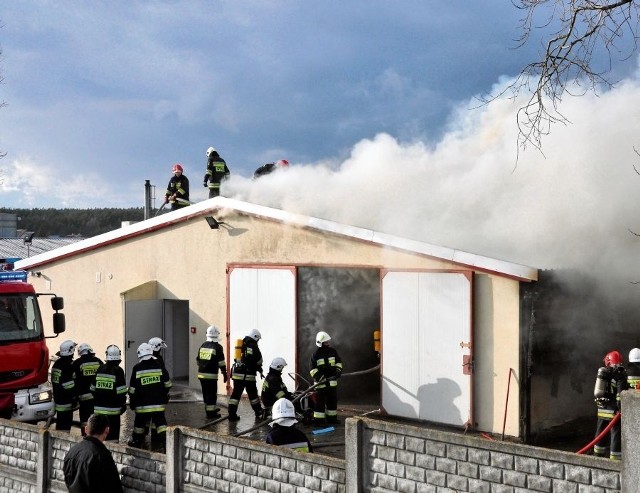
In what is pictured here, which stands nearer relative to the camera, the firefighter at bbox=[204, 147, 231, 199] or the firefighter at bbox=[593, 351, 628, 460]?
the firefighter at bbox=[593, 351, 628, 460]

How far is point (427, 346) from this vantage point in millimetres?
12875

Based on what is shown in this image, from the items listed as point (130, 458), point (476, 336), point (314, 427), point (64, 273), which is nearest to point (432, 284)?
point (476, 336)

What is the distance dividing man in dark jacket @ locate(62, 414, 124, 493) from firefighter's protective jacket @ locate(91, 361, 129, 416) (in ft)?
12.7

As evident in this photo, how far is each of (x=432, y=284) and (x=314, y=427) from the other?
3073 millimetres

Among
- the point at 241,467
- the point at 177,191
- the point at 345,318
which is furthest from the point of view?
the point at 177,191

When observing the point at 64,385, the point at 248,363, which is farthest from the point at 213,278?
the point at 64,385

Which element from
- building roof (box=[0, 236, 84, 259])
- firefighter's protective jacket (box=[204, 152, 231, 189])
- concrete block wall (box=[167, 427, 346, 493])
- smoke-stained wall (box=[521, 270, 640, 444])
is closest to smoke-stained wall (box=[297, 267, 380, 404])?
smoke-stained wall (box=[521, 270, 640, 444])

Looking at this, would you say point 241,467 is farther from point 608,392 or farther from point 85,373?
point 85,373

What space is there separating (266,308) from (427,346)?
11.8 feet

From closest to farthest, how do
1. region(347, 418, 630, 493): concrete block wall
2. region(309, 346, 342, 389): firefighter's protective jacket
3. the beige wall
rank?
region(347, 418, 630, 493): concrete block wall, the beige wall, region(309, 346, 342, 389): firefighter's protective jacket

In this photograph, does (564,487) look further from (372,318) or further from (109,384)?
(372,318)

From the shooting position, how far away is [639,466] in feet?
16.4

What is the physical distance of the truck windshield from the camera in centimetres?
1262

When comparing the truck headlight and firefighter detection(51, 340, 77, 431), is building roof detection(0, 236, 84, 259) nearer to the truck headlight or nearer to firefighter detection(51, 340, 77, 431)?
the truck headlight
